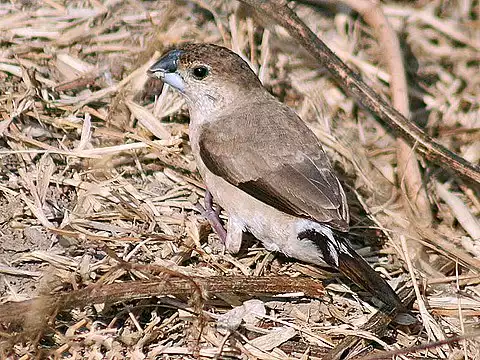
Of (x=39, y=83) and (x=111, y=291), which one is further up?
(x=39, y=83)

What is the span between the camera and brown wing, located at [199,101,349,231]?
4.21 metres

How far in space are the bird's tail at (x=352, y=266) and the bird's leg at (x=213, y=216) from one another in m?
0.51

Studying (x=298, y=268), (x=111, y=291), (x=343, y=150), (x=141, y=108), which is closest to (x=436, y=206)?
(x=343, y=150)

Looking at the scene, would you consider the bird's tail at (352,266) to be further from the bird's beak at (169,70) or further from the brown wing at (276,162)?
the bird's beak at (169,70)

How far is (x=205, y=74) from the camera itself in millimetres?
4746

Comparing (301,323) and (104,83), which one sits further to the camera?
(104,83)

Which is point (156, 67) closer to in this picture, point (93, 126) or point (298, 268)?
point (93, 126)

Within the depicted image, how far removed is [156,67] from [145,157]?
526 millimetres

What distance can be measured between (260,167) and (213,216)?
1.44ft

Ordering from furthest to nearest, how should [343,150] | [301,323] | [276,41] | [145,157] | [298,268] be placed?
[276,41] < [343,150] < [145,157] < [298,268] < [301,323]

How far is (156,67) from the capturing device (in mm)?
4734

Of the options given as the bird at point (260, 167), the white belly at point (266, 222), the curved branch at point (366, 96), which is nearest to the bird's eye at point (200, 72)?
the bird at point (260, 167)

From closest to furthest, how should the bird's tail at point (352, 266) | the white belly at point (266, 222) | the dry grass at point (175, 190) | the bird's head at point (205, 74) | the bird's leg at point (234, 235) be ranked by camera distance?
the dry grass at point (175, 190) < the bird's tail at point (352, 266) < the white belly at point (266, 222) < the bird's leg at point (234, 235) < the bird's head at point (205, 74)

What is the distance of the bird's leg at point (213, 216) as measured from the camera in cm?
451
